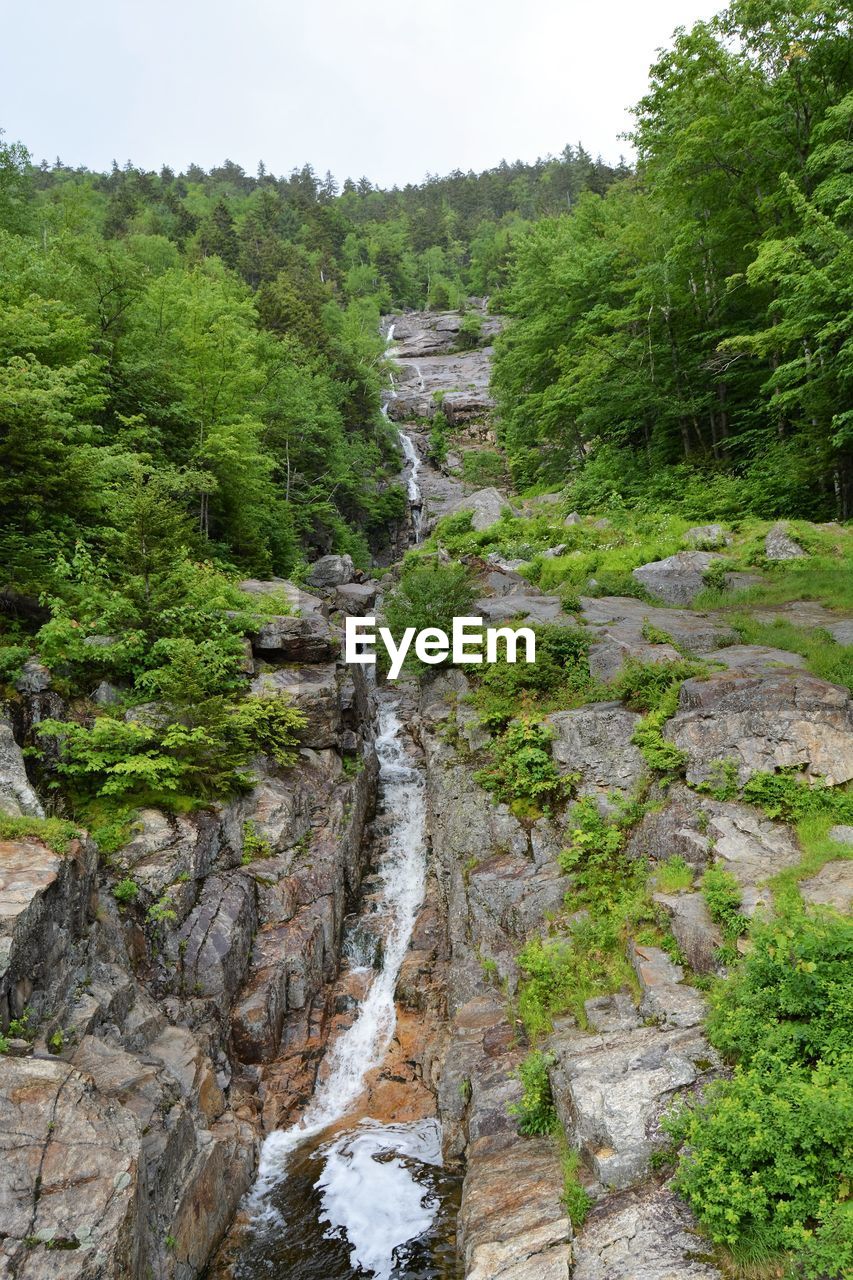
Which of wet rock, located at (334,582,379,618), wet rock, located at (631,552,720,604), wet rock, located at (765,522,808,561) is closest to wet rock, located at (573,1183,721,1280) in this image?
wet rock, located at (631,552,720,604)

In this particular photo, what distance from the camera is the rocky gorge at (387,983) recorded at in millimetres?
6797

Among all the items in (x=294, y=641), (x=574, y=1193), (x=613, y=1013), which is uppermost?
(x=294, y=641)

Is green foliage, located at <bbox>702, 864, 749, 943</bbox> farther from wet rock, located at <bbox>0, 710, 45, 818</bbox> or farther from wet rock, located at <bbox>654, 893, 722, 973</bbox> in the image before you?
wet rock, located at <bbox>0, 710, 45, 818</bbox>

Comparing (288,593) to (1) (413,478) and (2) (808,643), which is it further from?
(1) (413,478)

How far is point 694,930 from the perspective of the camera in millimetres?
8094

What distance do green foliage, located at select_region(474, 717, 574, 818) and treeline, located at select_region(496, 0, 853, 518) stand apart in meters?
9.92

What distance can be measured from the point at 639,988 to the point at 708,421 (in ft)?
74.0

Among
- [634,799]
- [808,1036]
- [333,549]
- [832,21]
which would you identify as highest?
[832,21]

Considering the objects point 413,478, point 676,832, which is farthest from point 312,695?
point 413,478

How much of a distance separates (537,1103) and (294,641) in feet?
39.5

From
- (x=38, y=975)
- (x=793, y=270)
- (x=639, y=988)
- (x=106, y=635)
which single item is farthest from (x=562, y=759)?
(x=793, y=270)

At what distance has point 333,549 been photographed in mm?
32875

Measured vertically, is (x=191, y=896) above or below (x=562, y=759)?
below

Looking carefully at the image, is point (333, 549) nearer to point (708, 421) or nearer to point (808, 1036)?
point (708, 421)
